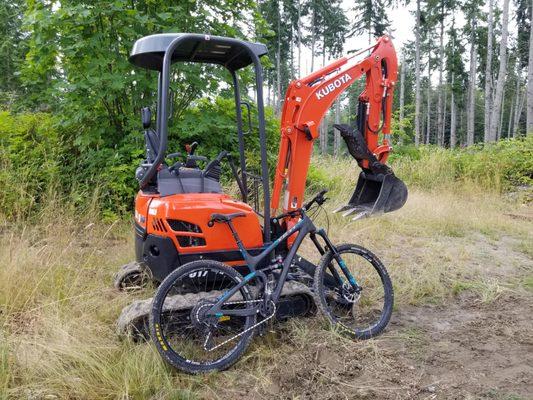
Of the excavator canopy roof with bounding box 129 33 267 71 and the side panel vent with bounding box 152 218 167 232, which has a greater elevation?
the excavator canopy roof with bounding box 129 33 267 71

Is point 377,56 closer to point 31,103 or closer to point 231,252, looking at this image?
point 231,252

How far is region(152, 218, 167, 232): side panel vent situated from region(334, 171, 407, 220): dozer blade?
5.95ft

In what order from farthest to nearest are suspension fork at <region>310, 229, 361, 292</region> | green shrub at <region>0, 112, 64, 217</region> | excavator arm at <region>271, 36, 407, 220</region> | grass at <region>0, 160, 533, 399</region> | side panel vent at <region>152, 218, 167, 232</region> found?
green shrub at <region>0, 112, 64, 217</region> < excavator arm at <region>271, 36, 407, 220</region> < suspension fork at <region>310, 229, 361, 292</region> < side panel vent at <region>152, 218, 167, 232</region> < grass at <region>0, 160, 533, 399</region>

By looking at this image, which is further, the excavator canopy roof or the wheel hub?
the excavator canopy roof

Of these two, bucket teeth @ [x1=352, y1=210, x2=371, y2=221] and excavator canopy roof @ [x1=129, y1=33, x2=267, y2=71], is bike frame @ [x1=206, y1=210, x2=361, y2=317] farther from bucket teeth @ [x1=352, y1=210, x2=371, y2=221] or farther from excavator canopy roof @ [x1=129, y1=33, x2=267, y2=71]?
excavator canopy roof @ [x1=129, y1=33, x2=267, y2=71]

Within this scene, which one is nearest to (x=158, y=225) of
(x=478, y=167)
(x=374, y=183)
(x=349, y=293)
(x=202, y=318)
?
(x=202, y=318)

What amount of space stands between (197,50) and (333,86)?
1.27 meters

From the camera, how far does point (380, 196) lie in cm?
434

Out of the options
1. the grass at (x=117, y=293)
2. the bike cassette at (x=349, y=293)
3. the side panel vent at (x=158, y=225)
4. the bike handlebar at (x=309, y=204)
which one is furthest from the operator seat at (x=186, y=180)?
the bike cassette at (x=349, y=293)

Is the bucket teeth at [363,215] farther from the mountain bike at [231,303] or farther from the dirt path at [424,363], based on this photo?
the dirt path at [424,363]

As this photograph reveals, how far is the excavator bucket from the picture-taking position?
13.9ft

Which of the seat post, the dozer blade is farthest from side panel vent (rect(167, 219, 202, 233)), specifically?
the dozer blade

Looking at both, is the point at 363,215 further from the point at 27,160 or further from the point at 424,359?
the point at 27,160

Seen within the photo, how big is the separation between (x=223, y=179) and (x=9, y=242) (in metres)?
3.27
